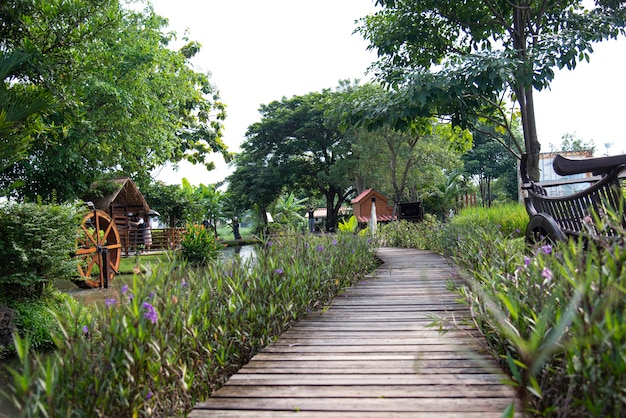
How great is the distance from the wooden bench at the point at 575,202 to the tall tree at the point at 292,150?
86.7 ft

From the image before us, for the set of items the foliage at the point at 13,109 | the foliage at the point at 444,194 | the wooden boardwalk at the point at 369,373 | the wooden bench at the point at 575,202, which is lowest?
the wooden boardwalk at the point at 369,373

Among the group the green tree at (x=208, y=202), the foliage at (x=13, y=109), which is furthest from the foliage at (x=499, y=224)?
the green tree at (x=208, y=202)

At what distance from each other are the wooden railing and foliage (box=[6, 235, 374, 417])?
705 inches

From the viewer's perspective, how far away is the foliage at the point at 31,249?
767 cm

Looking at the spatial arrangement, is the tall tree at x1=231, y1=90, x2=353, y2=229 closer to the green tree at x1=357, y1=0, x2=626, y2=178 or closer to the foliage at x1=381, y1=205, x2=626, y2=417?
the green tree at x1=357, y1=0, x2=626, y2=178

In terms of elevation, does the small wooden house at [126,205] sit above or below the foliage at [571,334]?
above

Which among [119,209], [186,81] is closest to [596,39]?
[186,81]

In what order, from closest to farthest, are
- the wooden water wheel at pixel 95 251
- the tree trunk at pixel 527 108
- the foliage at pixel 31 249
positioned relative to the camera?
the foliage at pixel 31 249 < the tree trunk at pixel 527 108 < the wooden water wheel at pixel 95 251

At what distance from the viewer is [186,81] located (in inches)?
648

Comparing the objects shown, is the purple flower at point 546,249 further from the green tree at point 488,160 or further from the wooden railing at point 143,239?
the green tree at point 488,160

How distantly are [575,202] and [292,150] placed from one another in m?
30.5

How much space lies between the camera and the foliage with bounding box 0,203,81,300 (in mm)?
7672

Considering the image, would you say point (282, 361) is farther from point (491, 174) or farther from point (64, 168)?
point (491, 174)

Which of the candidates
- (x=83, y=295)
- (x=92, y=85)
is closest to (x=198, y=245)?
(x=83, y=295)
